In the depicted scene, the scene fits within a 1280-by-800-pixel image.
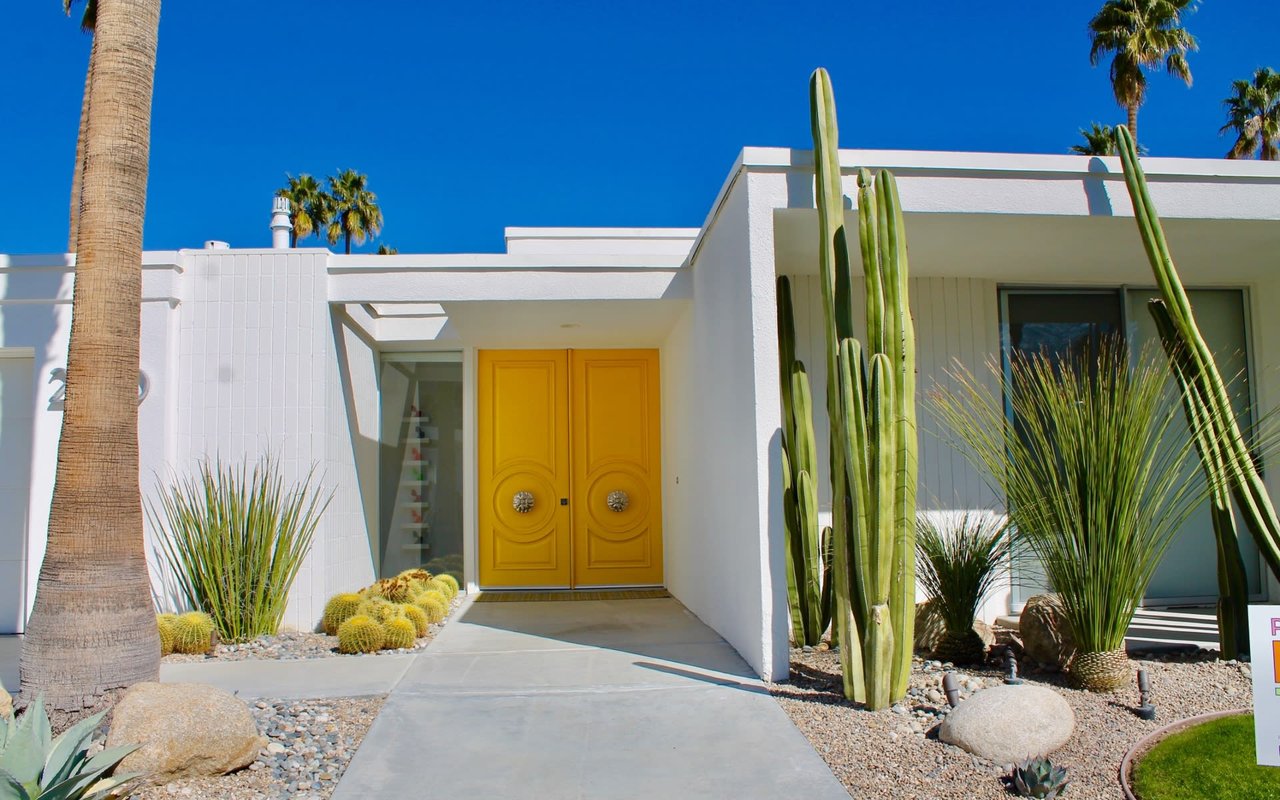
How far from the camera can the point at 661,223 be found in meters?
10.7

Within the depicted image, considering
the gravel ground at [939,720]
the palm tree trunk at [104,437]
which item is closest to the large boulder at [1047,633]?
the gravel ground at [939,720]

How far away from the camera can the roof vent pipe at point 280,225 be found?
→ 7465 millimetres

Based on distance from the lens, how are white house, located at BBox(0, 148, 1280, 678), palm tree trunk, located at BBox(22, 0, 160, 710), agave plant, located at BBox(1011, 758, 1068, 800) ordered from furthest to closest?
white house, located at BBox(0, 148, 1280, 678) → palm tree trunk, located at BBox(22, 0, 160, 710) → agave plant, located at BBox(1011, 758, 1068, 800)

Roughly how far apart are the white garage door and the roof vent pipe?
2.09 m

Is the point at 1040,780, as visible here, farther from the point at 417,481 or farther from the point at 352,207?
the point at 352,207

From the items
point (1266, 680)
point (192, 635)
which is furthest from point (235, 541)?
point (1266, 680)

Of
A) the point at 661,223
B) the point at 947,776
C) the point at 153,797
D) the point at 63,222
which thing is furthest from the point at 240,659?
the point at 63,222

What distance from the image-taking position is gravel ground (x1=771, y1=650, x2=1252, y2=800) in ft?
11.9

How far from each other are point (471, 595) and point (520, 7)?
6.86m

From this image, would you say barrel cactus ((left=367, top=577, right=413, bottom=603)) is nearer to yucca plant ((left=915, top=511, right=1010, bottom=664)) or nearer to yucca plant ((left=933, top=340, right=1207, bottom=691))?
yucca plant ((left=915, top=511, right=1010, bottom=664))

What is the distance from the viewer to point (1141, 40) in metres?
17.2

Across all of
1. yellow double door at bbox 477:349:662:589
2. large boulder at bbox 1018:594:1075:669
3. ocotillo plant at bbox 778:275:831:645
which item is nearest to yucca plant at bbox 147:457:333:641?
yellow double door at bbox 477:349:662:589

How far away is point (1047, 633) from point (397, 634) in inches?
160

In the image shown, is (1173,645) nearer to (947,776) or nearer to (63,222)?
(947,776)
